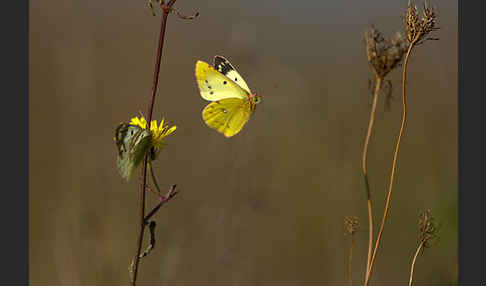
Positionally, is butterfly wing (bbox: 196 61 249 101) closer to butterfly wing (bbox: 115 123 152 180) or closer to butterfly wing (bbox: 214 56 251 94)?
butterfly wing (bbox: 214 56 251 94)

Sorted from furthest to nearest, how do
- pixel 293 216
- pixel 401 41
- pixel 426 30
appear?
pixel 293 216 < pixel 401 41 < pixel 426 30

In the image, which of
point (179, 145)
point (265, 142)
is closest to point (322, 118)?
point (265, 142)

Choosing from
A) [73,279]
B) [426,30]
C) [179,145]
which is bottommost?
[73,279]

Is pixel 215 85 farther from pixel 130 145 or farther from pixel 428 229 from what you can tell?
pixel 428 229

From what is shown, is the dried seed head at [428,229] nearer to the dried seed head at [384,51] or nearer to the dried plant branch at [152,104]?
the dried seed head at [384,51]

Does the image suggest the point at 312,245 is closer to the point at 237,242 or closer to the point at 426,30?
the point at 237,242

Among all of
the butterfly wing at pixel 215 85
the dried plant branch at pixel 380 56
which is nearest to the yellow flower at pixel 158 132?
the butterfly wing at pixel 215 85

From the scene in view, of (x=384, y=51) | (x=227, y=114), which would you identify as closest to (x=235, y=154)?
(x=227, y=114)
